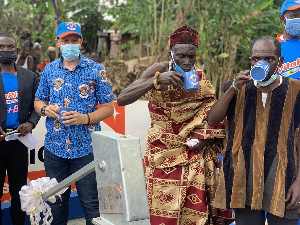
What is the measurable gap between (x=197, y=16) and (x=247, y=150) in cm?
579

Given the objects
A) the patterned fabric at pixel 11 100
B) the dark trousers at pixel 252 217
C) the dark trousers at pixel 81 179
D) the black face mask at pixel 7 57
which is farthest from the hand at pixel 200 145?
the black face mask at pixel 7 57

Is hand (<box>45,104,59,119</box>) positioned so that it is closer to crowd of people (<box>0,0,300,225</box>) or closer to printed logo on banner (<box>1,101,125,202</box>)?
crowd of people (<box>0,0,300,225</box>)

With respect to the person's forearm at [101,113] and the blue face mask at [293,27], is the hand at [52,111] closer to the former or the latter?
the person's forearm at [101,113]

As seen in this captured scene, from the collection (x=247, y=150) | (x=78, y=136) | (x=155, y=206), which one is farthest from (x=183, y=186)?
(x=78, y=136)

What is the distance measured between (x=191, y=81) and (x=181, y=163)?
654mm

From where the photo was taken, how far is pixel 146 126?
20.3 ft

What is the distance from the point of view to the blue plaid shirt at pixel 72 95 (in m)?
3.99

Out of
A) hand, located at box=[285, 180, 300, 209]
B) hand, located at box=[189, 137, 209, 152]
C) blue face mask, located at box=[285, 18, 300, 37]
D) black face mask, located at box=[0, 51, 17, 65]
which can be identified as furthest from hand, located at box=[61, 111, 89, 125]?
blue face mask, located at box=[285, 18, 300, 37]

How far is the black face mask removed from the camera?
4273 mm

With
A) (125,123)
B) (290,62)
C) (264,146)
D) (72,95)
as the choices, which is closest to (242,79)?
(264,146)

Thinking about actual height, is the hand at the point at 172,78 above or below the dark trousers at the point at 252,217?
above

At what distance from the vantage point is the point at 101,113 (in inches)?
159

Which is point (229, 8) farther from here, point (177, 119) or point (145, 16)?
point (177, 119)

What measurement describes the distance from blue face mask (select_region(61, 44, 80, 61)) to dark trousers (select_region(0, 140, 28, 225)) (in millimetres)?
946
